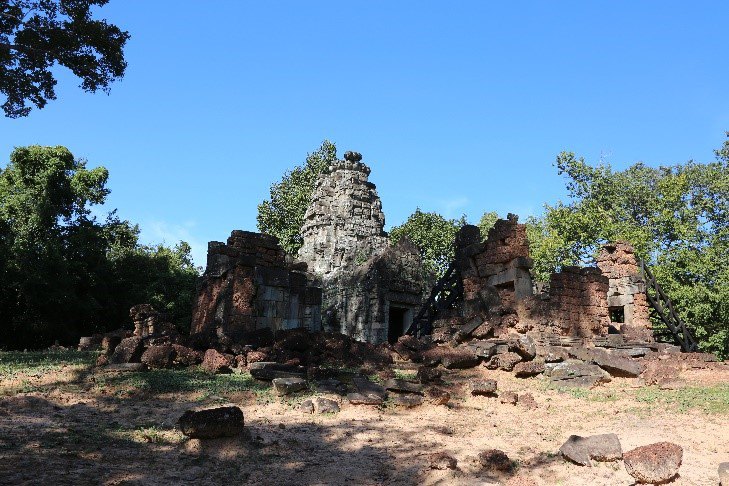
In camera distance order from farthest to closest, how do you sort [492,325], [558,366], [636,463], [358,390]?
[492,325] < [558,366] < [358,390] < [636,463]

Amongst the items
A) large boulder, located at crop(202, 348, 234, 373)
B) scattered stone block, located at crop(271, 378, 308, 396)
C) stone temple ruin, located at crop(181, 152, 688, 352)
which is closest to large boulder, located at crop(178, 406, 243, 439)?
scattered stone block, located at crop(271, 378, 308, 396)

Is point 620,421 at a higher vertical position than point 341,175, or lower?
lower

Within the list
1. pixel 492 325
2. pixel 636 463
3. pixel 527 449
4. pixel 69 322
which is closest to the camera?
pixel 636 463

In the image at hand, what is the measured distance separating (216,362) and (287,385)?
2.30 meters

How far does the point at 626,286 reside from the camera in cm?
2208

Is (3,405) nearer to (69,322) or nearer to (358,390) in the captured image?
(358,390)

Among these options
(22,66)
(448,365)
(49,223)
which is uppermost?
(22,66)

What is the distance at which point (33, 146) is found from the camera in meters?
25.0

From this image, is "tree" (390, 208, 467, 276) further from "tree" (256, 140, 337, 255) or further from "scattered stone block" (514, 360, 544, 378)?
"scattered stone block" (514, 360, 544, 378)

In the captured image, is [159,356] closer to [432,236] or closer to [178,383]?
[178,383]

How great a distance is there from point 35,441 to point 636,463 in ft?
22.7

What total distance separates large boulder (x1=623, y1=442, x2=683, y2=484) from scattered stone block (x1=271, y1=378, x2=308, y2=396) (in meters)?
5.27

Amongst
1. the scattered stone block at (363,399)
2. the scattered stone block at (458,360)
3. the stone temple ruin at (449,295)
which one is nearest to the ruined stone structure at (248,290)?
the stone temple ruin at (449,295)

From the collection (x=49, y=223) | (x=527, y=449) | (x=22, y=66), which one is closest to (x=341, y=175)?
(x=49, y=223)
